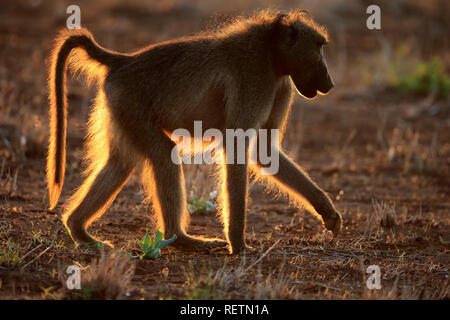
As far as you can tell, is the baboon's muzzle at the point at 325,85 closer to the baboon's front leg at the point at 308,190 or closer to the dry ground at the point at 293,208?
the baboon's front leg at the point at 308,190

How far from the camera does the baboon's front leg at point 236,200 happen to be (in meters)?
4.00

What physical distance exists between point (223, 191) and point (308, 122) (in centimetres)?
535

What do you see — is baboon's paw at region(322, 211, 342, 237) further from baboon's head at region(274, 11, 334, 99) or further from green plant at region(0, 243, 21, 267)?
green plant at region(0, 243, 21, 267)

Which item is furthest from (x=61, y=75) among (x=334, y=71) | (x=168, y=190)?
(x=334, y=71)

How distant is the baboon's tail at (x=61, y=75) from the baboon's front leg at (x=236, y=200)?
1.04 metres

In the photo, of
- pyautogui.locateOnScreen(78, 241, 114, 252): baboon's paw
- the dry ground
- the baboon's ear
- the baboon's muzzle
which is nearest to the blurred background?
the dry ground

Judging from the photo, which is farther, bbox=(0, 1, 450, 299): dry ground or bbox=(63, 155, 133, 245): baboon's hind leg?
bbox=(63, 155, 133, 245): baboon's hind leg

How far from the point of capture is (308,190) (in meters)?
4.44

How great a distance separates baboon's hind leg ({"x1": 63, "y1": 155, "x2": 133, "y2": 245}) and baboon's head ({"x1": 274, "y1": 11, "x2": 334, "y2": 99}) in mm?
1229

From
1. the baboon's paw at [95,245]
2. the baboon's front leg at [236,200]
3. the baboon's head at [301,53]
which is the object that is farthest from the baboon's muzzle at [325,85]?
the baboon's paw at [95,245]

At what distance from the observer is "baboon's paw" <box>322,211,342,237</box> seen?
4.38 metres

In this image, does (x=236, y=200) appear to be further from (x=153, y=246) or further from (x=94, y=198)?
(x=94, y=198)

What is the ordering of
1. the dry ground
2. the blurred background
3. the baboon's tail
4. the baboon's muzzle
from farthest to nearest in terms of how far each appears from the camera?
the blurred background
the baboon's muzzle
the baboon's tail
the dry ground
